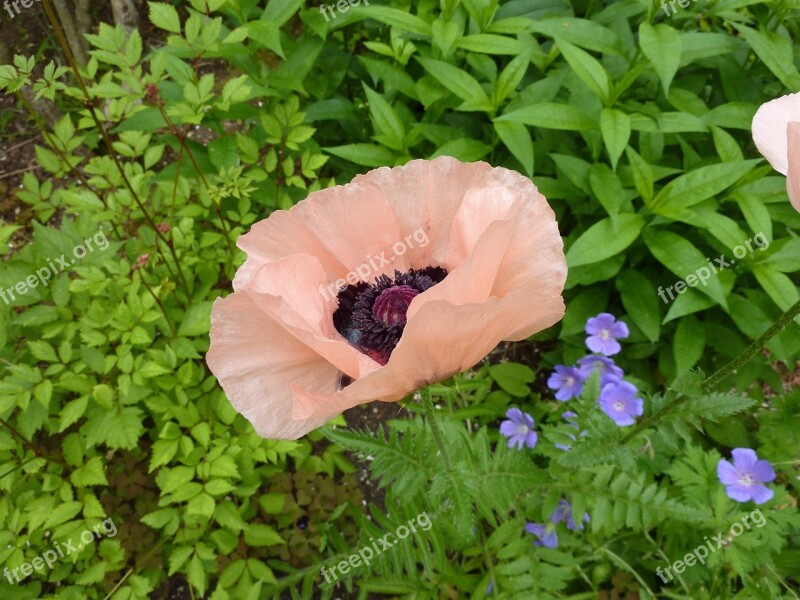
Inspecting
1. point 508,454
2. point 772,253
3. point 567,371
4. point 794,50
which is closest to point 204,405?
point 508,454

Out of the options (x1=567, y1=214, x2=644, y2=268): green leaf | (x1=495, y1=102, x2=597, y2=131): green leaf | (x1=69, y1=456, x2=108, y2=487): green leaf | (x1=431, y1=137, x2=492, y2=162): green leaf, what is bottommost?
(x1=567, y1=214, x2=644, y2=268): green leaf

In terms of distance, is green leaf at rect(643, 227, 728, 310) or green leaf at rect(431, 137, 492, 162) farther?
green leaf at rect(431, 137, 492, 162)

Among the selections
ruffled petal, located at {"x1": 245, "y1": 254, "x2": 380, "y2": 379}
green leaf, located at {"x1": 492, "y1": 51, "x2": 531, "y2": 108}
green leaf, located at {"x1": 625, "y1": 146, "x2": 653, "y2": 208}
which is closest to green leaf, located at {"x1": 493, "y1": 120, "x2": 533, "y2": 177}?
green leaf, located at {"x1": 492, "y1": 51, "x2": 531, "y2": 108}

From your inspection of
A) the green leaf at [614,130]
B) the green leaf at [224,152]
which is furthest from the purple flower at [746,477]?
the green leaf at [224,152]

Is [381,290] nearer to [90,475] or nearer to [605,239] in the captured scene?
[90,475]

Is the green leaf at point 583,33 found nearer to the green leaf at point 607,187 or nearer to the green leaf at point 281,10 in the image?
the green leaf at point 607,187

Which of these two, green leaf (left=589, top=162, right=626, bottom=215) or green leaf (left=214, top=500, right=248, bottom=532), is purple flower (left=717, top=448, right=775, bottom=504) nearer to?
green leaf (left=589, top=162, right=626, bottom=215)

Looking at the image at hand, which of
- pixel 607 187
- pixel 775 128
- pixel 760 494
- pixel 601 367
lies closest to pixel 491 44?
pixel 607 187
